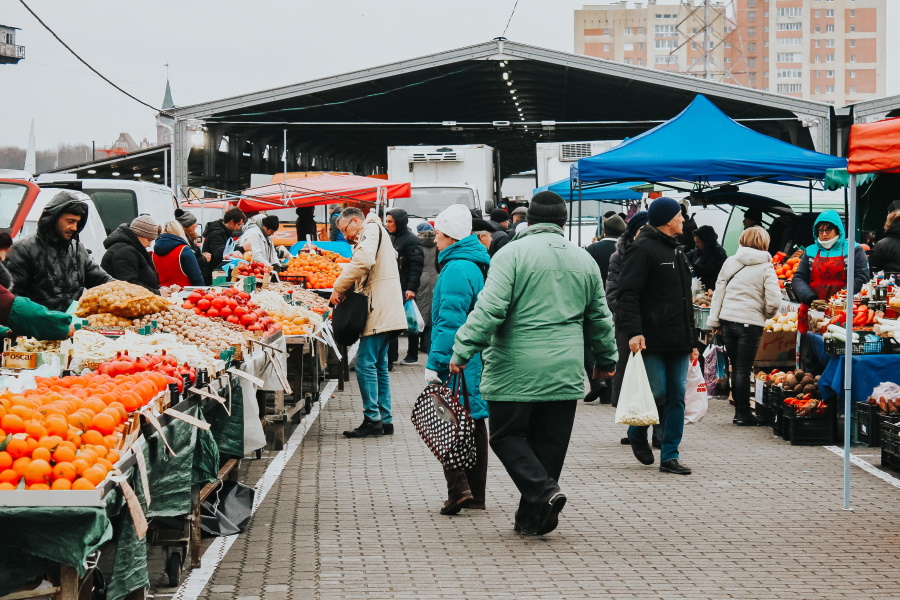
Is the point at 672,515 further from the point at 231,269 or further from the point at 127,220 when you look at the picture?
the point at 127,220

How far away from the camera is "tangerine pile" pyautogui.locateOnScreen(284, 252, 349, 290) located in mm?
15883

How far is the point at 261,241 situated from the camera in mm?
15398

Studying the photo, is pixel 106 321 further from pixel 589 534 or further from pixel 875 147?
pixel 875 147

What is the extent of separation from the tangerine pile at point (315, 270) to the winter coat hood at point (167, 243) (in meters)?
3.14

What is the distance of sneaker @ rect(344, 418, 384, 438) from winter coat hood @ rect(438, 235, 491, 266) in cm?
290

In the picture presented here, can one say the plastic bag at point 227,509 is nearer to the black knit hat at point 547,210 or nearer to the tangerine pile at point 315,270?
the black knit hat at point 547,210

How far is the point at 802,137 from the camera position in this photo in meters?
28.4

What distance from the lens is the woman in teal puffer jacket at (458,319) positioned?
7.15 meters

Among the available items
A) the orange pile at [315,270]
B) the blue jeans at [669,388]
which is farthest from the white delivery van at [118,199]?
the blue jeans at [669,388]

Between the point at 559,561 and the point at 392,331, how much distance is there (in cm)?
413

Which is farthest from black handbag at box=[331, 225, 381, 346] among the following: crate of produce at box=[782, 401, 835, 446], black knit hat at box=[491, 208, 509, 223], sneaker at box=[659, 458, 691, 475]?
black knit hat at box=[491, 208, 509, 223]

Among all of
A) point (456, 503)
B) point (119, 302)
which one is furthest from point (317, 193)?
point (456, 503)

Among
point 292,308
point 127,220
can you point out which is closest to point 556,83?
point 127,220

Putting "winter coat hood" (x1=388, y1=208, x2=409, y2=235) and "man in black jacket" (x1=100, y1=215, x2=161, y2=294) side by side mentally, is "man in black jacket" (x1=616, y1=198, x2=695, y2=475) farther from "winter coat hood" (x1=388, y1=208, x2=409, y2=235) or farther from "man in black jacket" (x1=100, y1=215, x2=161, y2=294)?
"winter coat hood" (x1=388, y1=208, x2=409, y2=235)
